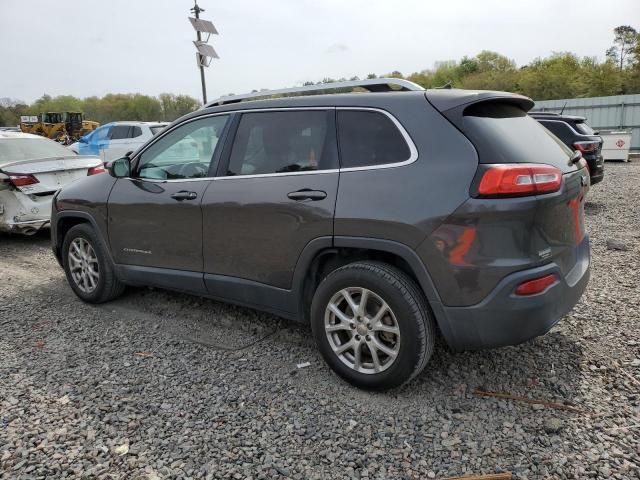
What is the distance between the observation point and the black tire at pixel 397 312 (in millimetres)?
2838

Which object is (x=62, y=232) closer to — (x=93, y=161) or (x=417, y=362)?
(x=93, y=161)

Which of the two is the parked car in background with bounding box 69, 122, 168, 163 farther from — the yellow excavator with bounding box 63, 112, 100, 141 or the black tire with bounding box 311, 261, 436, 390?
the yellow excavator with bounding box 63, 112, 100, 141

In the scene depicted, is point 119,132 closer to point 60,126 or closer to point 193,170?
point 193,170

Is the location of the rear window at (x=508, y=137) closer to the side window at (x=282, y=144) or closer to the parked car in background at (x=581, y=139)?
the side window at (x=282, y=144)

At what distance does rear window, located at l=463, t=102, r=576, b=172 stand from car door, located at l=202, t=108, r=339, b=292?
86 centimetres

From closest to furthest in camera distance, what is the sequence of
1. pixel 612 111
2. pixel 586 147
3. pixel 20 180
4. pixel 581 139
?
pixel 20 180 < pixel 586 147 < pixel 581 139 < pixel 612 111

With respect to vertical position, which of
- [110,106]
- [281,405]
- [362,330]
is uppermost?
[110,106]

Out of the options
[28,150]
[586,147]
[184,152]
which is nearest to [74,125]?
[28,150]

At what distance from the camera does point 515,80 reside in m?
51.2

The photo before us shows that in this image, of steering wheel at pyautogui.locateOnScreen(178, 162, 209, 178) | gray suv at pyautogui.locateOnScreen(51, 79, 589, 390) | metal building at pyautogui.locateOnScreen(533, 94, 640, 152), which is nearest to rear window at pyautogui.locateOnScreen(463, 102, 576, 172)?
gray suv at pyautogui.locateOnScreen(51, 79, 589, 390)

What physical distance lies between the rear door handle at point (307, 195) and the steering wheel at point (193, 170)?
904 millimetres

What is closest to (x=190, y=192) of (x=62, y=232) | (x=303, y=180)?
(x=303, y=180)

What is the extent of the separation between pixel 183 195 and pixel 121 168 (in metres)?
0.82

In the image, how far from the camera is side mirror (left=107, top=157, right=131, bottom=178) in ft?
14.1
